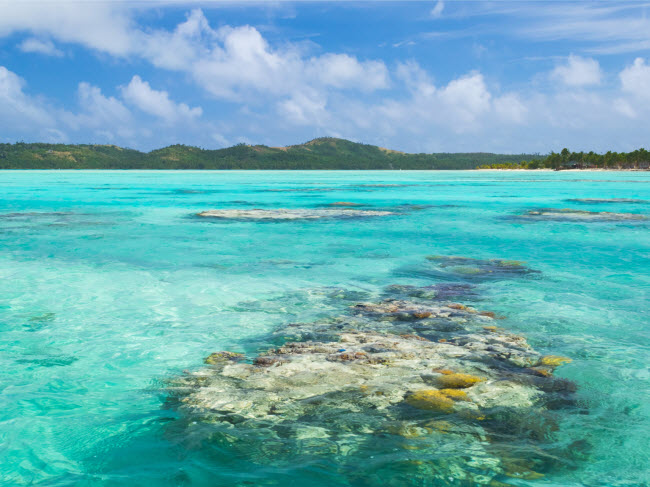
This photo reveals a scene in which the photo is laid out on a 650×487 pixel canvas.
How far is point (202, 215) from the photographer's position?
2372 cm

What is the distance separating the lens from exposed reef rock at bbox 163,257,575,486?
164 inches

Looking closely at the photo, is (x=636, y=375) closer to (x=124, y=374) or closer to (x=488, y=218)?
(x=124, y=374)

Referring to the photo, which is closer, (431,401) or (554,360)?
(431,401)

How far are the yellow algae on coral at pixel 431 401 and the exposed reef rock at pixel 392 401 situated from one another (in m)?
0.02

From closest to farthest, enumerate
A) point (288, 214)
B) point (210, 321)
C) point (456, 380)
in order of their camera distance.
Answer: point (456, 380), point (210, 321), point (288, 214)

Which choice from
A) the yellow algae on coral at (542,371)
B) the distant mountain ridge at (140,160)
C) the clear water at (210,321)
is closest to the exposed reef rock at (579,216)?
the clear water at (210,321)

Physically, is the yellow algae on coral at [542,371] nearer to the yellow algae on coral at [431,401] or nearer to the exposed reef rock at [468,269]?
the yellow algae on coral at [431,401]

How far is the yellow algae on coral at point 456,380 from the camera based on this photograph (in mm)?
5262

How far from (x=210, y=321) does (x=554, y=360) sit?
4.72 meters

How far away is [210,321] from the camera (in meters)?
8.08

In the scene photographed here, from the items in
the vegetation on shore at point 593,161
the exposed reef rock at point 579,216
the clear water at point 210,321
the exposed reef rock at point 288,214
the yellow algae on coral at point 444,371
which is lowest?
the clear water at point 210,321

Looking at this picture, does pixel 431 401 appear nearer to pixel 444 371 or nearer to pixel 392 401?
pixel 392 401

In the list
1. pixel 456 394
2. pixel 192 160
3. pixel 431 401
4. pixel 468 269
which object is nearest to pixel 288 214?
pixel 468 269

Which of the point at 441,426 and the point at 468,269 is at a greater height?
the point at 468,269
